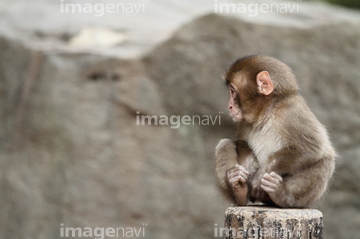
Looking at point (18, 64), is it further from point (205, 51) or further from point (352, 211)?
point (352, 211)

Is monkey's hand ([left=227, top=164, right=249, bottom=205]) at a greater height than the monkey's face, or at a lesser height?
lesser

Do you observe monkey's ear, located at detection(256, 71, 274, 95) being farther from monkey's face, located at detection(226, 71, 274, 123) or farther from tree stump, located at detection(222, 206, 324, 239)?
tree stump, located at detection(222, 206, 324, 239)

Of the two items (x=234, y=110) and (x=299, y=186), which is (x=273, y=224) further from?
(x=234, y=110)

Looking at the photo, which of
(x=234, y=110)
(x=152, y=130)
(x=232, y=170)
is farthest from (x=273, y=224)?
(x=152, y=130)

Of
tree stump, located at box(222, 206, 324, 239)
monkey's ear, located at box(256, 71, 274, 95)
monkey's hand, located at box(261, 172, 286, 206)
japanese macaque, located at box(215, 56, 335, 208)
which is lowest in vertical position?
tree stump, located at box(222, 206, 324, 239)

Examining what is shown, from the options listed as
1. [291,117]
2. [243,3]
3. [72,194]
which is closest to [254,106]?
[291,117]

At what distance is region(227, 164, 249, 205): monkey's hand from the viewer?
13.1ft

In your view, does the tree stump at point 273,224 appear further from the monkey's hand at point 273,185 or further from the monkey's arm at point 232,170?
the monkey's arm at point 232,170

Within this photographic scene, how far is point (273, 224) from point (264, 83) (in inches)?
39.4

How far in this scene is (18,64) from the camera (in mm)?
7457

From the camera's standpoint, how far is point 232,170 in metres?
4.06

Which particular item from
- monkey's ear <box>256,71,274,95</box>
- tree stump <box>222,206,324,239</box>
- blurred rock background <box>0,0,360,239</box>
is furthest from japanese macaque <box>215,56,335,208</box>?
blurred rock background <box>0,0,360,239</box>

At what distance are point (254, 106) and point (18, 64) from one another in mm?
4130

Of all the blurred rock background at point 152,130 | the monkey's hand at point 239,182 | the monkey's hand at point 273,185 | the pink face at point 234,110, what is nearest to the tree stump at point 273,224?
the monkey's hand at point 273,185
